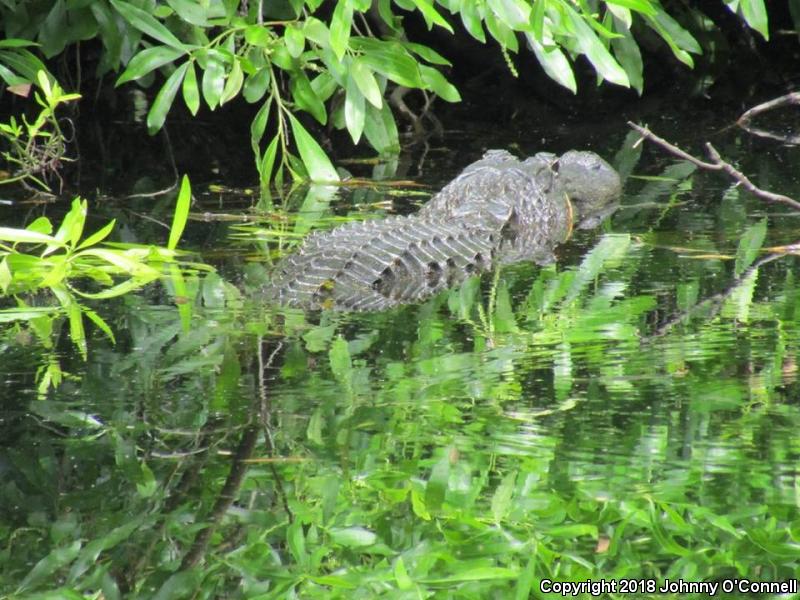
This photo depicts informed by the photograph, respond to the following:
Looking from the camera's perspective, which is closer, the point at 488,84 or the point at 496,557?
the point at 496,557

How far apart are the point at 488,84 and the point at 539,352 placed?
5767 mm

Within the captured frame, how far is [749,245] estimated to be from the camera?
3.81 metres

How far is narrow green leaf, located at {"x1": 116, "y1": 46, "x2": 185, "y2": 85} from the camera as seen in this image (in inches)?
179

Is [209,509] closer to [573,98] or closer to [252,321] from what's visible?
[252,321]

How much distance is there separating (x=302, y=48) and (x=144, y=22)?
24.5 inches

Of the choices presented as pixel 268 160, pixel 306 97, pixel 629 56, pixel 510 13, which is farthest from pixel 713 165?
pixel 629 56

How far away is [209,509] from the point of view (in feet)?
6.40

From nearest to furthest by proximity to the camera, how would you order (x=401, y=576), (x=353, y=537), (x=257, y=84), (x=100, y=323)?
(x=401, y=576) < (x=353, y=537) < (x=100, y=323) < (x=257, y=84)

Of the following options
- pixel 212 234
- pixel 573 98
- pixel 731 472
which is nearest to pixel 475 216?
pixel 212 234

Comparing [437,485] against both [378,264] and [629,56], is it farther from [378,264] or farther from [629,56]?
[629,56]

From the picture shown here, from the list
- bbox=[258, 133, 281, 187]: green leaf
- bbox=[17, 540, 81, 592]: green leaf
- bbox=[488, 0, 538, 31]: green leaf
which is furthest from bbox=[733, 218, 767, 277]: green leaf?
bbox=[17, 540, 81, 592]: green leaf

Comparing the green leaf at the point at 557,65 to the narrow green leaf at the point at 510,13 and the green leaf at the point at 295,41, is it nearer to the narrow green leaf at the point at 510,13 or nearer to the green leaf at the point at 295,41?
the narrow green leaf at the point at 510,13

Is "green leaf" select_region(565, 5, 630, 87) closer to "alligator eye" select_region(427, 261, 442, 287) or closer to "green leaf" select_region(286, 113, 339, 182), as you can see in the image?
"alligator eye" select_region(427, 261, 442, 287)

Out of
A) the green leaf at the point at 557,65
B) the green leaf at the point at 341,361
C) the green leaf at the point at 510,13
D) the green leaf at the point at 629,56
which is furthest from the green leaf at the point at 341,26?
the green leaf at the point at 629,56
